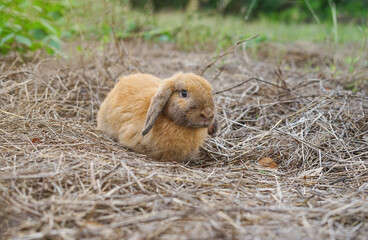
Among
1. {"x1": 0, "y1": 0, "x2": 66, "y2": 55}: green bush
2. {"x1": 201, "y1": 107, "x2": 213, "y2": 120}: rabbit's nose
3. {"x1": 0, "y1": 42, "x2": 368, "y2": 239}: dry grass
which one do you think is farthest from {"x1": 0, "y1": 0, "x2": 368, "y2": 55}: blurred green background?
{"x1": 201, "y1": 107, "x2": 213, "y2": 120}: rabbit's nose

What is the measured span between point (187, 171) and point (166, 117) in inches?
22.6

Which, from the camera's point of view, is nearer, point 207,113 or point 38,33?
point 207,113

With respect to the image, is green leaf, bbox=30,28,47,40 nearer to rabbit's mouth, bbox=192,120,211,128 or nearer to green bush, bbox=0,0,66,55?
green bush, bbox=0,0,66,55

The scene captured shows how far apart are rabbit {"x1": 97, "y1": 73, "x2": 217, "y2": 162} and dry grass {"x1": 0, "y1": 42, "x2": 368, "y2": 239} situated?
181 millimetres

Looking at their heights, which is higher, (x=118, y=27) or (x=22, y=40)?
(x=118, y=27)

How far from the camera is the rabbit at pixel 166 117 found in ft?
9.65

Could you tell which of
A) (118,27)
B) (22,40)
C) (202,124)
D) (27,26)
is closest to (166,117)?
(202,124)

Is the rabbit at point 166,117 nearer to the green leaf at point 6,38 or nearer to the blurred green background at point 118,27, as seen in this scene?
the blurred green background at point 118,27

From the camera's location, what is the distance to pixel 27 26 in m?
4.87

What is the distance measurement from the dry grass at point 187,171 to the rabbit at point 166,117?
18 cm

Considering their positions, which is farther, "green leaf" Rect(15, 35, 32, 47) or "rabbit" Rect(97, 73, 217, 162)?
"green leaf" Rect(15, 35, 32, 47)

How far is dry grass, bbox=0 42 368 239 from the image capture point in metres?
1.84

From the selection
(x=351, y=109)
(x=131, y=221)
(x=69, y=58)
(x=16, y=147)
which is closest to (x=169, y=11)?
(x=69, y=58)

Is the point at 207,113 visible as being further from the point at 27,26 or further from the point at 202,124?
the point at 27,26
